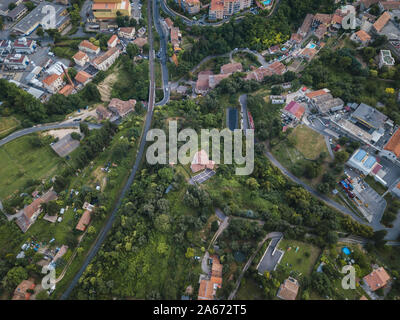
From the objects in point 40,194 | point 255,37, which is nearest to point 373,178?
point 255,37

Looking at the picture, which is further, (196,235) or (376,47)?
(376,47)

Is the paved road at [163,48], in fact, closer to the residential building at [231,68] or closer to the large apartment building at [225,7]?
the large apartment building at [225,7]

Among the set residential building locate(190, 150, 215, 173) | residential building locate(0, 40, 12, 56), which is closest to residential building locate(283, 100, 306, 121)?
residential building locate(190, 150, 215, 173)

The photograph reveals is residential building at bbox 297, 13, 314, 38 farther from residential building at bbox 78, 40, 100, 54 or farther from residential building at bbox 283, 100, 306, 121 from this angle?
residential building at bbox 78, 40, 100, 54

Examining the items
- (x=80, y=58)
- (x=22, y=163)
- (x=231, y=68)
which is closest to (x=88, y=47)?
(x=80, y=58)

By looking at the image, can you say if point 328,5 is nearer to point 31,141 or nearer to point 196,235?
point 196,235

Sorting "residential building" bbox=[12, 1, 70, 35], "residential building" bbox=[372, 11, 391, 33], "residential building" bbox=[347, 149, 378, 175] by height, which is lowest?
"residential building" bbox=[347, 149, 378, 175]

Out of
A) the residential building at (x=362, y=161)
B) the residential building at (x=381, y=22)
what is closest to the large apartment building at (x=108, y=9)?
the residential building at (x=381, y=22)

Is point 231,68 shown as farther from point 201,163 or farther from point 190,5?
point 201,163
